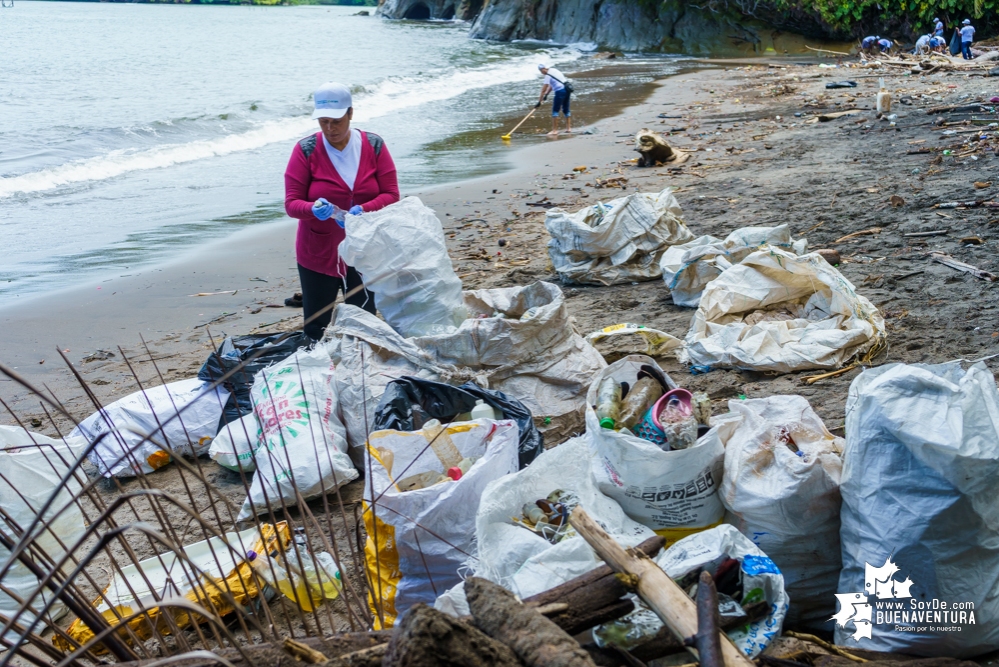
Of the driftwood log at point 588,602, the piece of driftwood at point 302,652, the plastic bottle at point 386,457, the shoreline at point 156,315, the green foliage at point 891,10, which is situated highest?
the green foliage at point 891,10

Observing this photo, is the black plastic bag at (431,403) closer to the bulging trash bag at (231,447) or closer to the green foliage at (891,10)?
the bulging trash bag at (231,447)

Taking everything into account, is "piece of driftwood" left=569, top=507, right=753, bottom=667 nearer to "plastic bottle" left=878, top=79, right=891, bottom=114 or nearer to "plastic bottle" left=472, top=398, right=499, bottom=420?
"plastic bottle" left=472, top=398, right=499, bottom=420

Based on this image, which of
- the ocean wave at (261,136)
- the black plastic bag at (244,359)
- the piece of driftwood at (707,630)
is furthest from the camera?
the ocean wave at (261,136)

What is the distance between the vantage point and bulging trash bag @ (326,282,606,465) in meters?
3.44

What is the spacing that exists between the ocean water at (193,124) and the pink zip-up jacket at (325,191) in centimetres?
317

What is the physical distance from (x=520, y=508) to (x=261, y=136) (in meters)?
14.4

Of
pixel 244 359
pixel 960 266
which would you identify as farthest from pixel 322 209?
pixel 960 266

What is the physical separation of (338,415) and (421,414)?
19.4 inches

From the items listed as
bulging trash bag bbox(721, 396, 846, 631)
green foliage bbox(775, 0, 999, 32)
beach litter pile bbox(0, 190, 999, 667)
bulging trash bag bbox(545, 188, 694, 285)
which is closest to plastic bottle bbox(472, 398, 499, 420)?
beach litter pile bbox(0, 190, 999, 667)

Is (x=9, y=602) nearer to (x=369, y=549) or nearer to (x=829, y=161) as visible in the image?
(x=369, y=549)

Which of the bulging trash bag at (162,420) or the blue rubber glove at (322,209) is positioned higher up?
the blue rubber glove at (322,209)

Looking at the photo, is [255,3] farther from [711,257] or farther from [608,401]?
[608,401]

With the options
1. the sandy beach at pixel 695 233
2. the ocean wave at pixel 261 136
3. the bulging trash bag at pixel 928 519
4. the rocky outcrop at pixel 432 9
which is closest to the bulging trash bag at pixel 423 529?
the sandy beach at pixel 695 233

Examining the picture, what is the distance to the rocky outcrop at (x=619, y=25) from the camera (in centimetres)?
3056
